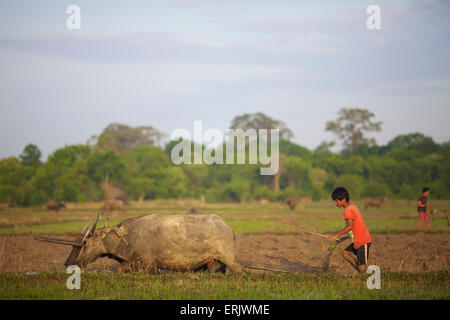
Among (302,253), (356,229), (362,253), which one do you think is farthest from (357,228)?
(302,253)

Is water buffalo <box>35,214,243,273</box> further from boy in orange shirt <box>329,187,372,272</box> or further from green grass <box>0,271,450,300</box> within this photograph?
boy in orange shirt <box>329,187,372,272</box>

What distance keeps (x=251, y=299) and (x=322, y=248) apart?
9.65m

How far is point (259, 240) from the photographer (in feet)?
57.0

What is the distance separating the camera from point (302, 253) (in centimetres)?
1436

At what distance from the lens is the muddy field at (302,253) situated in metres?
11.5

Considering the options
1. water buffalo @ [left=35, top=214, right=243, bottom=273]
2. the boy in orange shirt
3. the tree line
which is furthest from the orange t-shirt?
the tree line

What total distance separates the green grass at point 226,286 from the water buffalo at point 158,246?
646mm

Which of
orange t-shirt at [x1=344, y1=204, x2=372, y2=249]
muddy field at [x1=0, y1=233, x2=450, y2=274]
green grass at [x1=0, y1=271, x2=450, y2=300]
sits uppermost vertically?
orange t-shirt at [x1=344, y1=204, x2=372, y2=249]

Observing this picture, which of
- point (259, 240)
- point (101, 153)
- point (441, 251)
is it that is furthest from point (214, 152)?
point (441, 251)

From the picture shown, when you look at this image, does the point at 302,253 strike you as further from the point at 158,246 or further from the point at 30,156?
the point at 30,156

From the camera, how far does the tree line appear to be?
48.2 m

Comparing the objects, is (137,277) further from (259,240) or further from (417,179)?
(417,179)

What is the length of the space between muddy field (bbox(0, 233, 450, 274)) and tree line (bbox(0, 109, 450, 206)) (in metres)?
30.4

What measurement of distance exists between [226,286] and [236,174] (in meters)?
60.6
